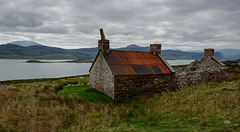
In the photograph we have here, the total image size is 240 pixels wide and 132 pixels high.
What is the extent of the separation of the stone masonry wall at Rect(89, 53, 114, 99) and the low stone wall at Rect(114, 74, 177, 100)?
2.25ft

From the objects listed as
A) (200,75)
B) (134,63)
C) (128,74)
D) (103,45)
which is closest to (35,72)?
(103,45)

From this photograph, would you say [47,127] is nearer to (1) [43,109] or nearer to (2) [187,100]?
(1) [43,109]

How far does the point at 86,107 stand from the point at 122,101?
11.7 feet

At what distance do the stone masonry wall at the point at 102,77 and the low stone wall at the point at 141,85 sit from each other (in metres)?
0.69

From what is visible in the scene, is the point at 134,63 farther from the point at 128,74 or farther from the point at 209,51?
the point at 209,51

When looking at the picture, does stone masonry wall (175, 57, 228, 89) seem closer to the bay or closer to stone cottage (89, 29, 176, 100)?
stone cottage (89, 29, 176, 100)

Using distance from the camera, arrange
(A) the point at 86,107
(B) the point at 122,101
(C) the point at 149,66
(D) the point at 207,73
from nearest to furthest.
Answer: (A) the point at 86,107 < (B) the point at 122,101 < (C) the point at 149,66 < (D) the point at 207,73

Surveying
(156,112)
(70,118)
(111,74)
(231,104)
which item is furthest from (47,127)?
(231,104)

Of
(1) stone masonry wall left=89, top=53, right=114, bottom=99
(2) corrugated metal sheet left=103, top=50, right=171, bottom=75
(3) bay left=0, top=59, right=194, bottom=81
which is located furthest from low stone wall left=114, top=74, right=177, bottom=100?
(3) bay left=0, top=59, right=194, bottom=81

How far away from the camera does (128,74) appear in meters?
13.4

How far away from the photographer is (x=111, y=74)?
13.1m

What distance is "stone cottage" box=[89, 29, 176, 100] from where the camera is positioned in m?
13.2

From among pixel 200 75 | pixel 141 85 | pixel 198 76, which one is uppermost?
pixel 200 75

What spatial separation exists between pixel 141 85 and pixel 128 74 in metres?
1.72
